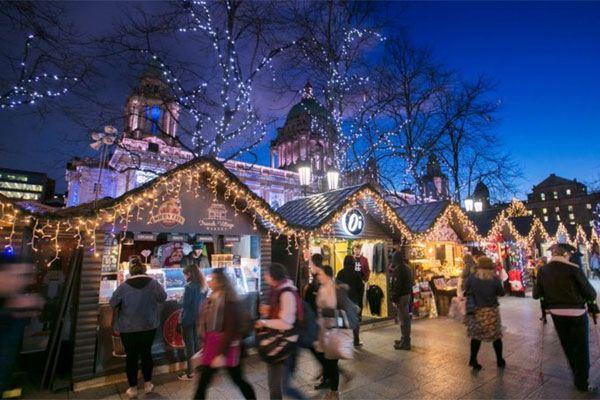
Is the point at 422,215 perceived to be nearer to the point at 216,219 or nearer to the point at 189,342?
the point at 216,219

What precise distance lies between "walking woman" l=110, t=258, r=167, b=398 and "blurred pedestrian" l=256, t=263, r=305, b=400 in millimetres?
2064

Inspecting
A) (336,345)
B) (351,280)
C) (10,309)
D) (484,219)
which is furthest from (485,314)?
(484,219)

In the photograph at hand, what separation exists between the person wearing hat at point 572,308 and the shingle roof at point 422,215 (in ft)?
18.7

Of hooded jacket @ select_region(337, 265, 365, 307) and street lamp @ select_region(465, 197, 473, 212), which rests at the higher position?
street lamp @ select_region(465, 197, 473, 212)

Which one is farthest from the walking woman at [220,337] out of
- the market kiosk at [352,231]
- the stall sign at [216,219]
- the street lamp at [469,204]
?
the street lamp at [469,204]

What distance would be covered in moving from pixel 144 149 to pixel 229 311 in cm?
3359

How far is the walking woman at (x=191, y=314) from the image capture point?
5590 millimetres

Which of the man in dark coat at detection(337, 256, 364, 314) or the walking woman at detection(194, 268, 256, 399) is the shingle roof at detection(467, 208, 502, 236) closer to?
the man in dark coat at detection(337, 256, 364, 314)

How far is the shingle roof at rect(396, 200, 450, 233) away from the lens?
36.3 ft

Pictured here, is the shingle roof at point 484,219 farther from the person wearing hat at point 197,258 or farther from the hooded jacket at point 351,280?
the person wearing hat at point 197,258

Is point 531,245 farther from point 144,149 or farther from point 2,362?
point 144,149

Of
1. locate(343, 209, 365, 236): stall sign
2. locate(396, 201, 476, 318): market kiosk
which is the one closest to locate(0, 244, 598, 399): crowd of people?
locate(343, 209, 365, 236): stall sign

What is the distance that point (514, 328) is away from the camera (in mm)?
8641

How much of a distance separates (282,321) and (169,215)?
3.68m
